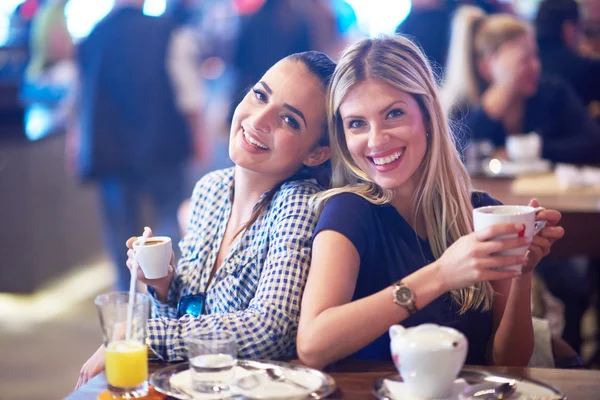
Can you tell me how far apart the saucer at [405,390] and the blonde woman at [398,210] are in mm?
166

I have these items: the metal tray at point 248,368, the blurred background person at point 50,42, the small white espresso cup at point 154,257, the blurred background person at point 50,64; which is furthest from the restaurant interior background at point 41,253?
the metal tray at point 248,368

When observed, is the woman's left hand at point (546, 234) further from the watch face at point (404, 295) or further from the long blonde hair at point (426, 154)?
the watch face at point (404, 295)

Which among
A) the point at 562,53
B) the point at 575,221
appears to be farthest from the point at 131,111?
the point at 575,221

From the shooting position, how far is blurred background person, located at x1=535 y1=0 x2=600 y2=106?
459cm

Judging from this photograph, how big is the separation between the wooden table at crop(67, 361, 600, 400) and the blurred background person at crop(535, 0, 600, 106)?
330cm

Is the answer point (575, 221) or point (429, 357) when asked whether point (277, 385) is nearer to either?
point (429, 357)

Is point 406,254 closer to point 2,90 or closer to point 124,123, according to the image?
point 124,123

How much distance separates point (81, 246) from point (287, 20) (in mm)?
1999

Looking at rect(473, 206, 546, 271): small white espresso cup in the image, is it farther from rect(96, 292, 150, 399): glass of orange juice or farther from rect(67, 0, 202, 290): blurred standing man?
rect(67, 0, 202, 290): blurred standing man

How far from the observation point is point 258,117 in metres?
1.83

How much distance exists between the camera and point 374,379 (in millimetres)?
1519

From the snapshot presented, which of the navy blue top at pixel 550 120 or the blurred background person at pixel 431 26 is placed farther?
the blurred background person at pixel 431 26

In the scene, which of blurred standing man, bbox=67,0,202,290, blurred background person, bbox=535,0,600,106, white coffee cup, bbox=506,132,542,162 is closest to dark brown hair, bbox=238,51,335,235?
white coffee cup, bbox=506,132,542,162

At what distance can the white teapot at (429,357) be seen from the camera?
132cm
